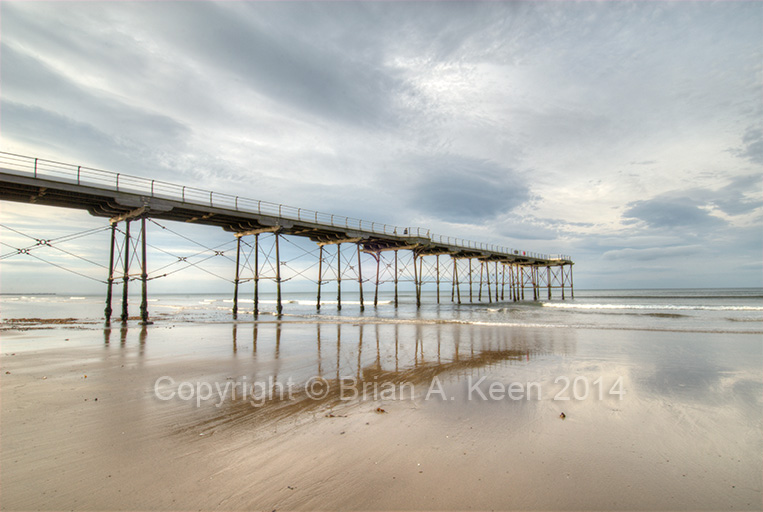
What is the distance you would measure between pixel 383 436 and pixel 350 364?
4303 mm

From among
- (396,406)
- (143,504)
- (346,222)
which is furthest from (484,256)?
(143,504)

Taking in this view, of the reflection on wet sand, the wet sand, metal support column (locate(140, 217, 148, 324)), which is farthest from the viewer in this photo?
metal support column (locate(140, 217, 148, 324))

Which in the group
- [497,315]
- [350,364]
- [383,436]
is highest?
[383,436]

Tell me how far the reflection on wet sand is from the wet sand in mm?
70

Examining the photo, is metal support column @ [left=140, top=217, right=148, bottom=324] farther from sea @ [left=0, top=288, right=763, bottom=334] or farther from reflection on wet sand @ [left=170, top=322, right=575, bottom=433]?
reflection on wet sand @ [left=170, top=322, right=575, bottom=433]

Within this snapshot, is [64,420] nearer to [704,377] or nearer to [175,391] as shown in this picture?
[175,391]

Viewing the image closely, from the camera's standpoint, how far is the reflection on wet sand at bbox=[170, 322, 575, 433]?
5285 millimetres

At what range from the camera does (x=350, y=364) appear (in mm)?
8477

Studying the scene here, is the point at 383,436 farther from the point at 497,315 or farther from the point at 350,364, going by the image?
the point at 497,315

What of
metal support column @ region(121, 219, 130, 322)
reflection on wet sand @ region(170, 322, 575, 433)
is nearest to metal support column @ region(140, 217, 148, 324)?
metal support column @ region(121, 219, 130, 322)

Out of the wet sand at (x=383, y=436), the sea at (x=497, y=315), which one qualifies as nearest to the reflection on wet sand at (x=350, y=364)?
the wet sand at (x=383, y=436)

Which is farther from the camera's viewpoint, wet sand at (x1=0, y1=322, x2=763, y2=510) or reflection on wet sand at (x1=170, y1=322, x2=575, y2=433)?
reflection on wet sand at (x1=170, y1=322, x2=575, y2=433)

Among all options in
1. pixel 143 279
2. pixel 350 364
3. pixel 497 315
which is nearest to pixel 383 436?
pixel 350 364

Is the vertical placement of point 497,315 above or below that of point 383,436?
below
